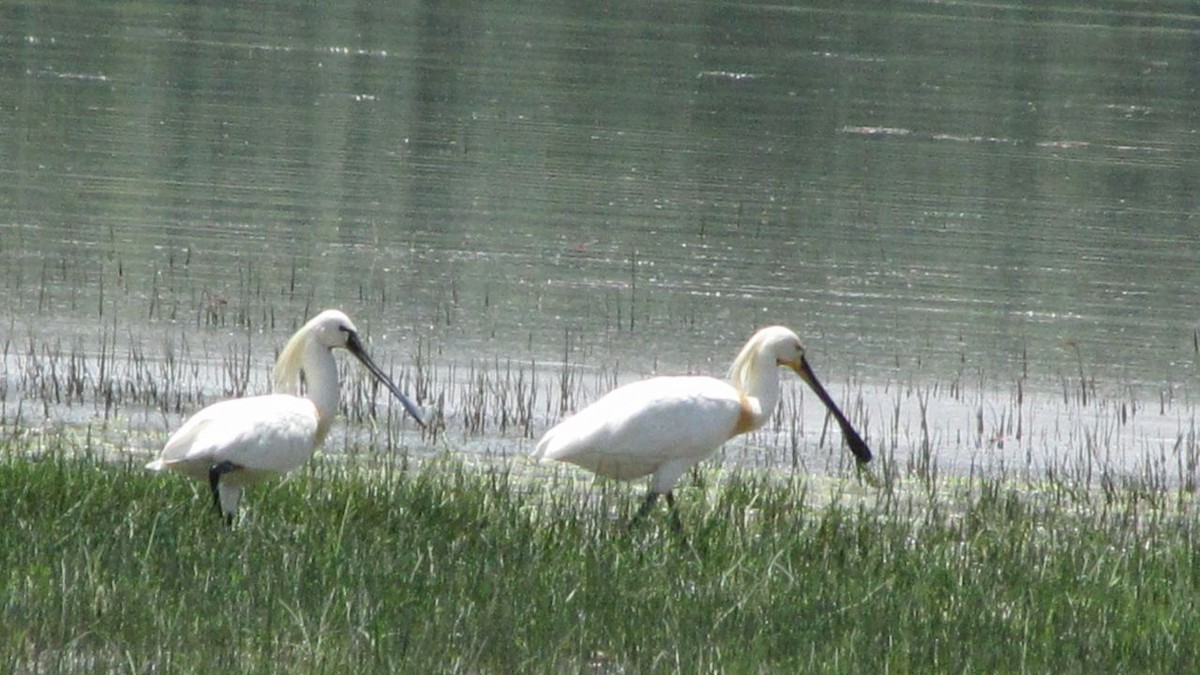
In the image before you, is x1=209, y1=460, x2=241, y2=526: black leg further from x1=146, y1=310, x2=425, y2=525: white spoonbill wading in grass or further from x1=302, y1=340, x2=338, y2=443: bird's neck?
x1=302, y1=340, x2=338, y2=443: bird's neck

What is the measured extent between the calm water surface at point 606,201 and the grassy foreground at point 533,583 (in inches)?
118

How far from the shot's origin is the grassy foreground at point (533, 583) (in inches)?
229

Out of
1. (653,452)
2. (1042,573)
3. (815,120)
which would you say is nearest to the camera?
(1042,573)

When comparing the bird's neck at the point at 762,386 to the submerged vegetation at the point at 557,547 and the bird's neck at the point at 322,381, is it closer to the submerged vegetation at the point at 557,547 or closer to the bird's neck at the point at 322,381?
the submerged vegetation at the point at 557,547

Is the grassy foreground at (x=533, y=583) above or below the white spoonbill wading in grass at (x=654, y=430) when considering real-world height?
below

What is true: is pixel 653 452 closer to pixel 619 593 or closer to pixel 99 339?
pixel 619 593

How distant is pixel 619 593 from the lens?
6.67 meters

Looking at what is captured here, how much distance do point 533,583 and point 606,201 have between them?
1321 cm

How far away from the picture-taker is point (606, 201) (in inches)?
778

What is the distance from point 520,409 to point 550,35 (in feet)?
79.2

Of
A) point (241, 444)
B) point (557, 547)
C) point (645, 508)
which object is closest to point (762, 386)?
point (645, 508)

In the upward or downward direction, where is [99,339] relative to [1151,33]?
downward

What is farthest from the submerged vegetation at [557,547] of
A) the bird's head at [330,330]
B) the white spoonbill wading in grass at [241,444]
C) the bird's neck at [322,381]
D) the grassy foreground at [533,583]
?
the bird's head at [330,330]

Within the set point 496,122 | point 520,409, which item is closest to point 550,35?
point 496,122
